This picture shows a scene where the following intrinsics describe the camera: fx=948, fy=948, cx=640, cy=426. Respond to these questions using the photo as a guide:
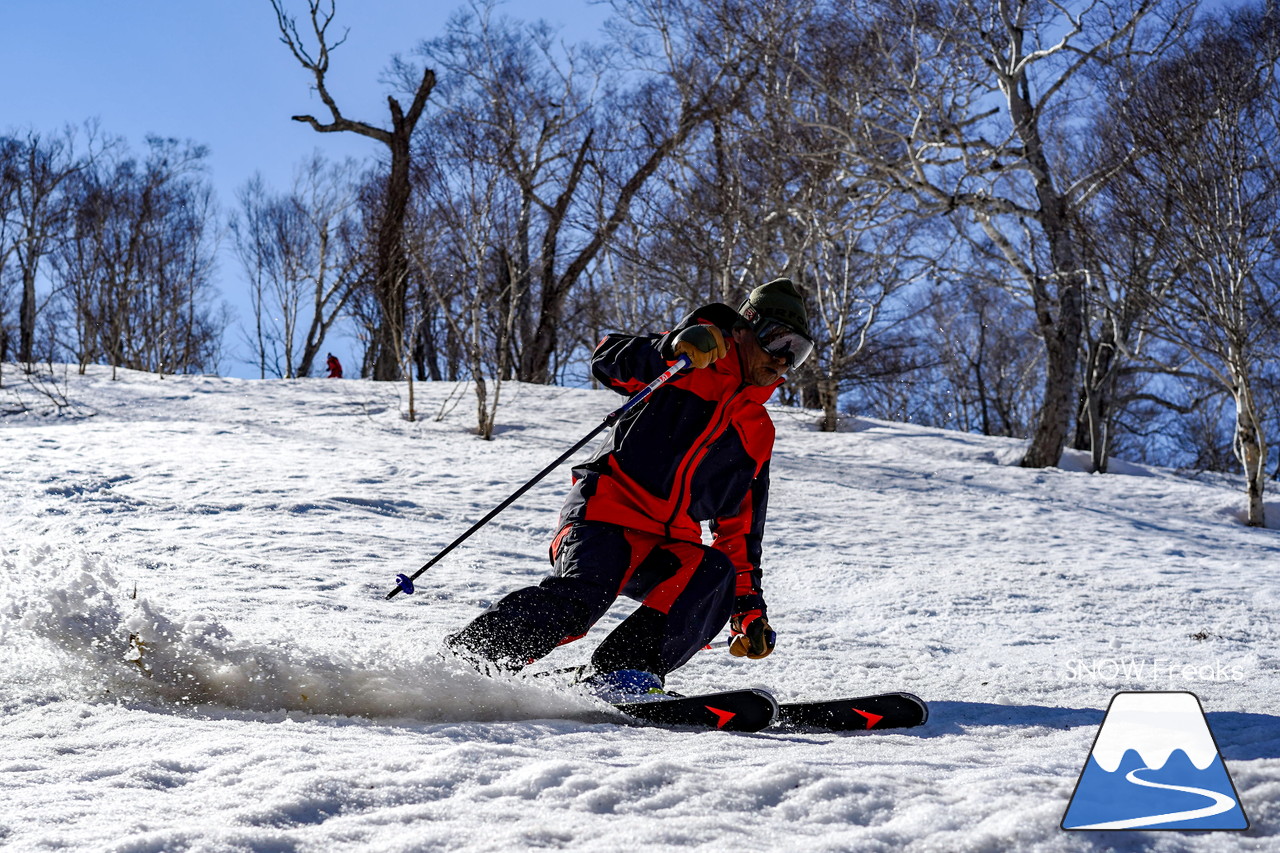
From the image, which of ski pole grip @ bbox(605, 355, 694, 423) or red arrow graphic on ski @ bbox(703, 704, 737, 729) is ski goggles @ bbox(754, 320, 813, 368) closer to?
ski pole grip @ bbox(605, 355, 694, 423)

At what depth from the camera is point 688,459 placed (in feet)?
9.32

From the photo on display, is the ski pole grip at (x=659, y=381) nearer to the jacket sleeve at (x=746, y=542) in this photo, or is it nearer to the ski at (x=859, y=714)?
the jacket sleeve at (x=746, y=542)

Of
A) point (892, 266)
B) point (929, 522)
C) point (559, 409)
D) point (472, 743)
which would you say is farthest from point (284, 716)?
point (892, 266)

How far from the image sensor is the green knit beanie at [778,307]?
9.58 feet

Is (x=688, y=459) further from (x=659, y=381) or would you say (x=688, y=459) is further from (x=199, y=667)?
(x=199, y=667)

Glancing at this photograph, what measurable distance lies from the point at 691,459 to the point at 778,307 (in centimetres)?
55

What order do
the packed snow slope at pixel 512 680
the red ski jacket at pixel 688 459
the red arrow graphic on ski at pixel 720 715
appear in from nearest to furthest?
the packed snow slope at pixel 512 680 → the red arrow graphic on ski at pixel 720 715 → the red ski jacket at pixel 688 459

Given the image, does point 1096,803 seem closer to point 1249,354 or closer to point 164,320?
point 1249,354

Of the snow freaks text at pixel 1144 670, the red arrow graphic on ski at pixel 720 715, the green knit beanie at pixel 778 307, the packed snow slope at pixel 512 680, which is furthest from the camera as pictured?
the snow freaks text at pixel 1144 670

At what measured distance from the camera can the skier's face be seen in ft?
9.53

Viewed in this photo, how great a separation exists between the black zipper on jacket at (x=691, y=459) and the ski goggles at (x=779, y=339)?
15cm

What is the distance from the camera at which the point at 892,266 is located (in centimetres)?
1312

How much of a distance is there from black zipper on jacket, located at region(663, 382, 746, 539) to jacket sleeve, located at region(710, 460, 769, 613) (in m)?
0.21

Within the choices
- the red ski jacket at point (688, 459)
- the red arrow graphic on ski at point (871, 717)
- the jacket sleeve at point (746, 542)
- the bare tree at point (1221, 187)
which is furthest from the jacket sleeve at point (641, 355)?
the bare tree at point (1221, 187)
